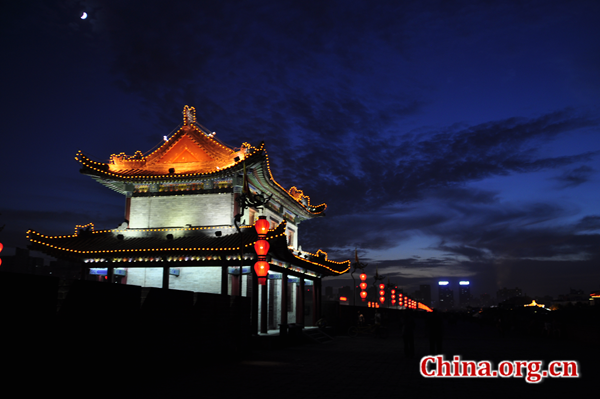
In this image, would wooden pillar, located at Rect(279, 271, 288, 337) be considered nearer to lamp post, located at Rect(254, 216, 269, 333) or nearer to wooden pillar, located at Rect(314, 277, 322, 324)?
lamp post, located at Rect(254, 216, 269, 333)

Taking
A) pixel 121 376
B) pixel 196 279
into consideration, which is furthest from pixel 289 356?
pixel 196 279

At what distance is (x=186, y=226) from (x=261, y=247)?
5.93 m

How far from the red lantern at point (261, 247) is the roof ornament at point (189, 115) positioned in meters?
10.1

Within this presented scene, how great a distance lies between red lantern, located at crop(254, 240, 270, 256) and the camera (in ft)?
70.0

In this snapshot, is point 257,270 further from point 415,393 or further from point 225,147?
point 415,393

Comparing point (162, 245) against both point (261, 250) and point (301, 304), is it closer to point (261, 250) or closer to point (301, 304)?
point (261, 250)

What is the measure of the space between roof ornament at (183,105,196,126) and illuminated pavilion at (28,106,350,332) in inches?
2.9

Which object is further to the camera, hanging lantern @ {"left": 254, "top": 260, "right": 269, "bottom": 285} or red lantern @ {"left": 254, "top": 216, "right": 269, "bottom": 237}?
red lantern @ {"left": 254, "top": 216, "right": 269, "bottom": 237}

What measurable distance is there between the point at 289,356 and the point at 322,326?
11729 millimetres

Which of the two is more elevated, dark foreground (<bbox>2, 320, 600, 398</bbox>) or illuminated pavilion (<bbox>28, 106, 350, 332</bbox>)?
illuminated pavilion (<bbox>28, 106, 350, 332</bbox>)

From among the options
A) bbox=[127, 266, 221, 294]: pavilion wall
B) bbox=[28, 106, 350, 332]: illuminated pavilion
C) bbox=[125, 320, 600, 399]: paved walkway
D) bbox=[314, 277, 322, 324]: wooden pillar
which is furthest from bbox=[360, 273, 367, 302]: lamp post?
bbox=[125, 320, 600, 399]: paved walkway

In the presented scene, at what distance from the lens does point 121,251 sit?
23.6 metres

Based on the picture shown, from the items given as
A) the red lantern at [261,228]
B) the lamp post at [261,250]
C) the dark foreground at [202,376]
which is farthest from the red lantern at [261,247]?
the dark foreground at [202,376]

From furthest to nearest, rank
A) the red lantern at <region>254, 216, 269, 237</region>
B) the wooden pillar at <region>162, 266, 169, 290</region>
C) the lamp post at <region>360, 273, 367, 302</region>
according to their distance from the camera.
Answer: the lamp post at <region>360, 273, 367, 302</region>, the wooden pillar at <region>162, 266, 169, 290</region>, the red lantern at <region>254, 216, 269, 237</region>
